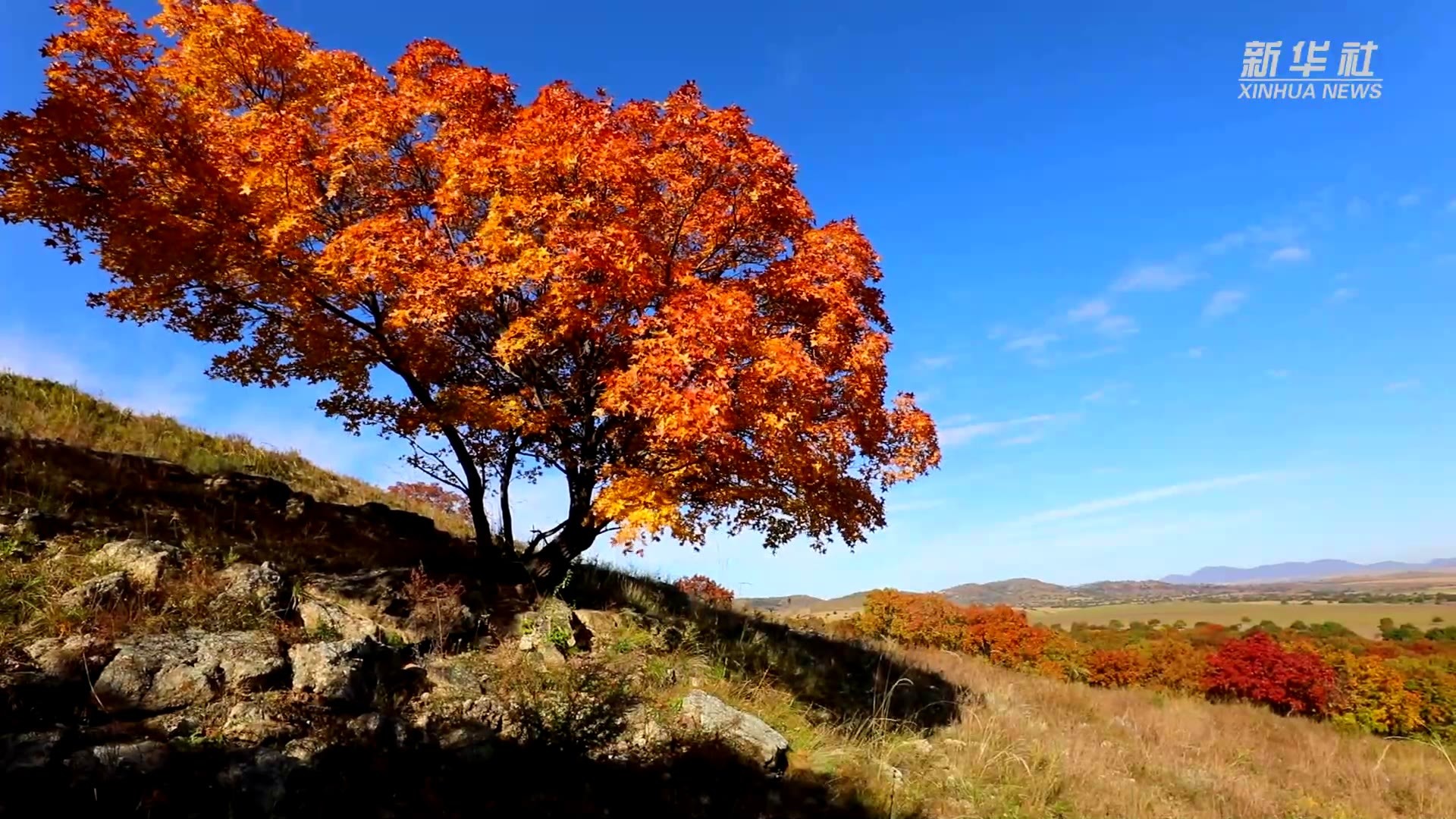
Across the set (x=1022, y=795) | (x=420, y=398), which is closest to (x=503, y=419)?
(x=420, y=398)

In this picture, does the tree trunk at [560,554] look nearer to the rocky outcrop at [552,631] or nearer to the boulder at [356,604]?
the rocky outcrop at [552,631]

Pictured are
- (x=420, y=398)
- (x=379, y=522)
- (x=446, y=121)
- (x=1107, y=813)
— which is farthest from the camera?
(x=379, y=522)

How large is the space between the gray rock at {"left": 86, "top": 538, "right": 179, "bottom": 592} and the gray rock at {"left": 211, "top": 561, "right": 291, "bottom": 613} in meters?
0.55

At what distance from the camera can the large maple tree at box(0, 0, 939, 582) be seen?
8.60 meters

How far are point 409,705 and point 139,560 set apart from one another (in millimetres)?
3572

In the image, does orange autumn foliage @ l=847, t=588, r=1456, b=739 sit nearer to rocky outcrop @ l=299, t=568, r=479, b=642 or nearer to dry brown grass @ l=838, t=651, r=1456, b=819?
dry brown grass @ l=838, t=651, r=1456, b=819

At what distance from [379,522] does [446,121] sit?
726 centimetres

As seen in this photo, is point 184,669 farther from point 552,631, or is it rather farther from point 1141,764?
point 1141,764

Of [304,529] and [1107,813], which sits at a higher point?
[304,529]

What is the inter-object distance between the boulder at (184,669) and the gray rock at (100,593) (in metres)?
0.74

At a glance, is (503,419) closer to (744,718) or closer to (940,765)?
(744,718)

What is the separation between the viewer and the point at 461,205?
31.4 feet

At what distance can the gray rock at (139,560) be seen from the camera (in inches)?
296

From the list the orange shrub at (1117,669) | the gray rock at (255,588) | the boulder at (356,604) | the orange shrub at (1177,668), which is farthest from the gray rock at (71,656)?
the orange shrub at (1117,669)
